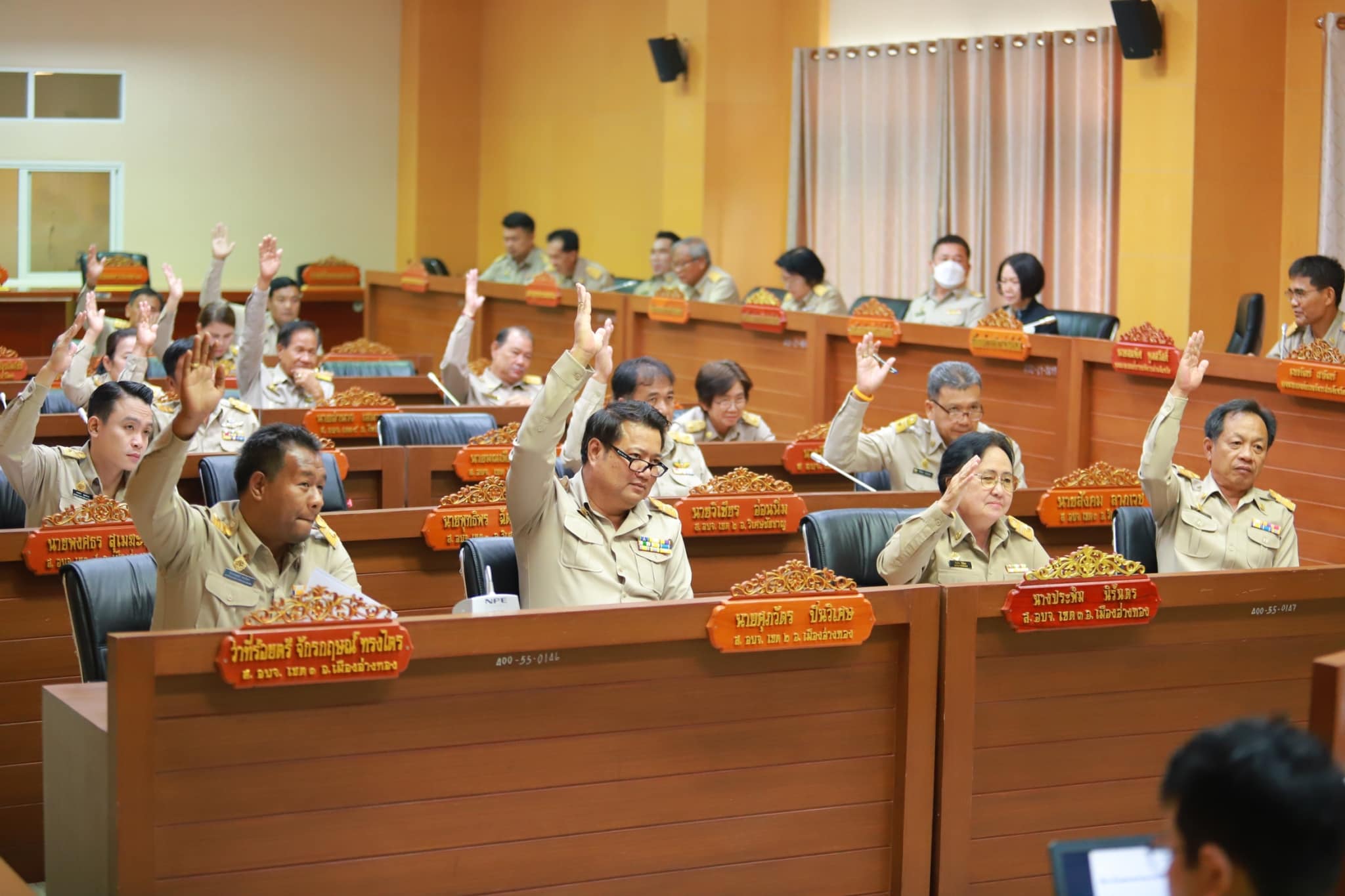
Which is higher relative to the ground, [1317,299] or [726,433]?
[1317,299]

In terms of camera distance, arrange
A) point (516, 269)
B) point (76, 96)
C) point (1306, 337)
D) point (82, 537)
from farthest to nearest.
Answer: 1. point (76, 96)
2. point (516, 269)
3. point (1306, 337)
4. point (82, 537)

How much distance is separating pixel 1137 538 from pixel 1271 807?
119 inches

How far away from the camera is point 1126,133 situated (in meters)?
8.15

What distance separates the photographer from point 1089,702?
3.38m

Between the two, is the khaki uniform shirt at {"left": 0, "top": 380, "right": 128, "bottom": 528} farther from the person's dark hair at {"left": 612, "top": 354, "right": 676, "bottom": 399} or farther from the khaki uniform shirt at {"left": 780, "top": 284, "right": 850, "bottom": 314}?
the khaki uniform shirt at {"left": 780, "top": 284, "right": 850, "bottom": 314}

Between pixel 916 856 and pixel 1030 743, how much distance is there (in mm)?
343

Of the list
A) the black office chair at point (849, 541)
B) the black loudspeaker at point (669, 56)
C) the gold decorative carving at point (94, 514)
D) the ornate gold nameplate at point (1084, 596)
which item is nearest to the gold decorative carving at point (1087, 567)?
the ornate gold nameplate at point (1084, 596)

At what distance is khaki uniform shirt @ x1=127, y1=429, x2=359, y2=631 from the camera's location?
3.12m

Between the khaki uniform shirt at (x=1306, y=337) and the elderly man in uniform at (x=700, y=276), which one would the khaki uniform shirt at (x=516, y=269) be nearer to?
the elderly man in uniform at (x=700, y=276)

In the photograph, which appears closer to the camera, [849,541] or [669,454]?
[849,541]

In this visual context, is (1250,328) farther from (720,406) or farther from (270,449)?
(270,449)

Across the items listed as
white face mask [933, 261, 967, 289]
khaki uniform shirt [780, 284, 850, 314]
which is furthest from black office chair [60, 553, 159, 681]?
khaki uniform shirt [780, 284, 850, 314]

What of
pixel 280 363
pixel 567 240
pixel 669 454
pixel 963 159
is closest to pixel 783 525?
pixel 669 454

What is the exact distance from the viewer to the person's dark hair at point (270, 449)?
333 cm
